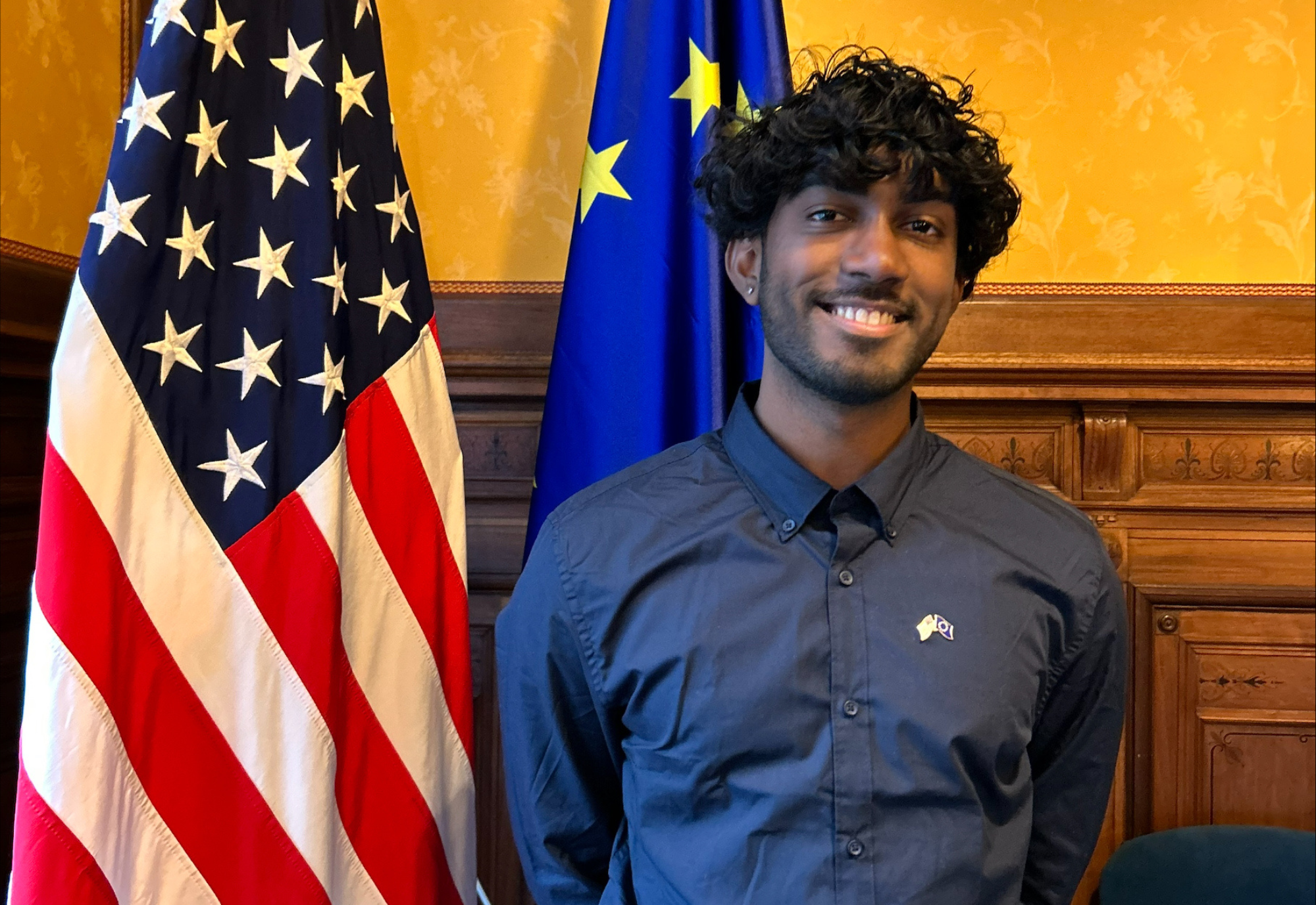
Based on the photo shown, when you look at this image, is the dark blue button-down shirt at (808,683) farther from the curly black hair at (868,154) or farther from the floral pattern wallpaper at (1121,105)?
the floral pattern wallpaper at (1121,105)

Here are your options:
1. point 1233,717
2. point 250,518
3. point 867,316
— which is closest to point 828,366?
point 867,316

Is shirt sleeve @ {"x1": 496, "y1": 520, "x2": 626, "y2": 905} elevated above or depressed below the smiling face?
below

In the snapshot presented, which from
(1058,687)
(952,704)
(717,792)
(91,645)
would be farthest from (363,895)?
(1058,687)

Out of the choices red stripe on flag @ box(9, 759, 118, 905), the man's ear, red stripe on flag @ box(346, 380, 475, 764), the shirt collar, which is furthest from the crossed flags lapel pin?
red stripe on flag @ box(9, 759, 118, 905)

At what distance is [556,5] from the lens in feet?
6.46

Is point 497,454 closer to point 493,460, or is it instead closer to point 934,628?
point 493,460

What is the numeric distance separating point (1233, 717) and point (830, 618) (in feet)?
4.02

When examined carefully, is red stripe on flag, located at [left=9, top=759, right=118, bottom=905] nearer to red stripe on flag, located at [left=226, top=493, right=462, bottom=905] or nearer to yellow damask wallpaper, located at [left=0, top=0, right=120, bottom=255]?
red stripe on flag, located at [left=226, top=493, right=462, bottom=905]

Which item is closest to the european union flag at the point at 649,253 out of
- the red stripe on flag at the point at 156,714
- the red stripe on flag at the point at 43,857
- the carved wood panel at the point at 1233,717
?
the red stripe on flag at the point at 156,714

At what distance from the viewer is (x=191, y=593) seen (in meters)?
1.36

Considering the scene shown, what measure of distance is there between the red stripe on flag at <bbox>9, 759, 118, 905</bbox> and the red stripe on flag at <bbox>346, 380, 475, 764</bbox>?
1.70 ft

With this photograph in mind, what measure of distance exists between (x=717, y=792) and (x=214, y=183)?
107 centimetres

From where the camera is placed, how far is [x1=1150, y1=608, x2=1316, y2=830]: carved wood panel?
6.19ft

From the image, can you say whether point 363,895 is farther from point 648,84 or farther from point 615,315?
point 648,84
